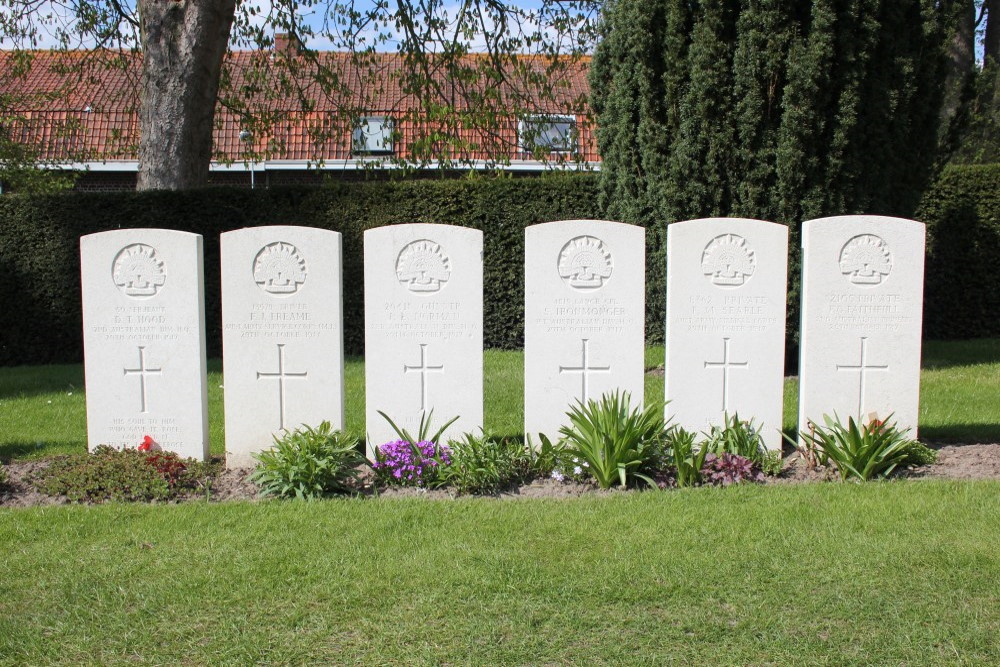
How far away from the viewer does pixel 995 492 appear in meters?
4.94

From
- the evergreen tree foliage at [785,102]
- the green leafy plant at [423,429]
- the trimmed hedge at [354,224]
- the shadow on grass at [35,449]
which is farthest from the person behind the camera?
the trimmed hedge at [354,224]

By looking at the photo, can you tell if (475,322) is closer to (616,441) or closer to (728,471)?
(616,441)

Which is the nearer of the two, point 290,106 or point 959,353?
point 959,353

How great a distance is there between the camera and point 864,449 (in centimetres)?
537

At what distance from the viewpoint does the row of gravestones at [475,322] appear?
5727mm

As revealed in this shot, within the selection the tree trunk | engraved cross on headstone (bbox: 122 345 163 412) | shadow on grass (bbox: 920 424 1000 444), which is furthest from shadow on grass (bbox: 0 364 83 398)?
shadow on grass (bbox: 920 424 1000 444)

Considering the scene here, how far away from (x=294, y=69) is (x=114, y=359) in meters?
8.72

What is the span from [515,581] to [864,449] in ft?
9.02

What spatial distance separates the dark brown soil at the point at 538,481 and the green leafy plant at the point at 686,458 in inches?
Answer: 17.5

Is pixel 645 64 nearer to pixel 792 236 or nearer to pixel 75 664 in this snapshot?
pixel 792 236

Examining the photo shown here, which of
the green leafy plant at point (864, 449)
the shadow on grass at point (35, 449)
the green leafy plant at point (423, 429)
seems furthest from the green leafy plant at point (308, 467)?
the green leafy plant at point (864, 449)

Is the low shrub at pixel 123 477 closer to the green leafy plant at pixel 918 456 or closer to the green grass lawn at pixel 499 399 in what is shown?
the green grass lawn at pixel 499 399

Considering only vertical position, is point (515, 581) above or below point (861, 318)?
below

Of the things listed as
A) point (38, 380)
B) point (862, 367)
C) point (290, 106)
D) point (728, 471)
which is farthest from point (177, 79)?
point (290, 106)
